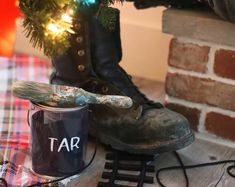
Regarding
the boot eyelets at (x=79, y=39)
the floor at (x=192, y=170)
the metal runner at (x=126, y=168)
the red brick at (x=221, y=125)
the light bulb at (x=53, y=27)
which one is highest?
the light bulb at (x=53, y=27)

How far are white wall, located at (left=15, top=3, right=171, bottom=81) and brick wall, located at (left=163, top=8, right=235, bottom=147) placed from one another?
1.13ft

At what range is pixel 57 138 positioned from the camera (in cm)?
85

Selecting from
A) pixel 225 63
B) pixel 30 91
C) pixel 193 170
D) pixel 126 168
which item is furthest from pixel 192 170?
pixel 30 91

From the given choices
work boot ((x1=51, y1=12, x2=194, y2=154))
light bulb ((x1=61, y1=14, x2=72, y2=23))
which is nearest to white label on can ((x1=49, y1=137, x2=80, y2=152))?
work boot ((x1=51, y1=12, x2=194, y2=154))

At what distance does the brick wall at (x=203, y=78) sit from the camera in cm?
102

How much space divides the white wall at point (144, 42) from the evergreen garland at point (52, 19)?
0.52 meters

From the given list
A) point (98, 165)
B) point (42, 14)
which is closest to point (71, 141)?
point (98, 165)

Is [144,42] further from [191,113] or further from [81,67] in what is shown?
[81,67]

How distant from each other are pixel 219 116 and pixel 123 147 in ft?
0.84

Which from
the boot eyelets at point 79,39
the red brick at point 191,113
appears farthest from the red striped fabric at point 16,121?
the red brick at point 191,113

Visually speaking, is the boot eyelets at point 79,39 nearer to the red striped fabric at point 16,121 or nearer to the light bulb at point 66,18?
the light bulb at point 66,18

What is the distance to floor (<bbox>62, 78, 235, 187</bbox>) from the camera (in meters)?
0.89

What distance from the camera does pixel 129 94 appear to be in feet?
3.19

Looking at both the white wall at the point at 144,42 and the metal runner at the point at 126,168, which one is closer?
the metal runner at the point at 126,168
